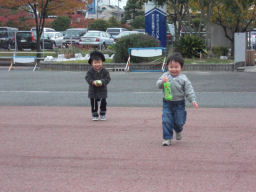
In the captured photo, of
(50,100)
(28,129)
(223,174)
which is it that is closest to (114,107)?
(50,100)

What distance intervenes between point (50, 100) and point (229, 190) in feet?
25.9

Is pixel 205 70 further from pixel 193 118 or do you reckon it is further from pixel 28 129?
pixel 28 129

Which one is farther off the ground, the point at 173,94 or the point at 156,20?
the point at 156,20

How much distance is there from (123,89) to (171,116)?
712 cm

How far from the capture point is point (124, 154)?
677cm

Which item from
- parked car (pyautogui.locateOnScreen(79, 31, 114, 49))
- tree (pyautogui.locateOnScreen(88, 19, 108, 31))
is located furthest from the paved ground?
tree (pyautogui.locateOnScreen(88, 19, 108, 31))

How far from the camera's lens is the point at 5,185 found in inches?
213

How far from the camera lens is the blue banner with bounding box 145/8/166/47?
26406mm

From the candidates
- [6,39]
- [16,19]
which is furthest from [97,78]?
[16,19]

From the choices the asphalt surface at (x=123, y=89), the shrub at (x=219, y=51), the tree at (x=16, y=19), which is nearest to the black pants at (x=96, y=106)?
the asphalt surface at (x=123, y=89)

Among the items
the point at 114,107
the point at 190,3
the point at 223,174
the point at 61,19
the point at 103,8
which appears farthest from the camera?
the point at 103,8

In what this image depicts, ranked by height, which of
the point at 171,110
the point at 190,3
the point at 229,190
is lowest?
the point at 229,190

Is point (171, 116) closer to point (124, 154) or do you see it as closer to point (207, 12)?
point (124, 154)

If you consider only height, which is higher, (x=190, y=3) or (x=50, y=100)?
(x=190, y=3)
